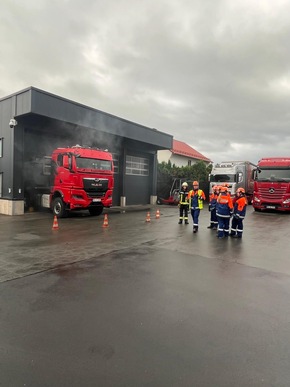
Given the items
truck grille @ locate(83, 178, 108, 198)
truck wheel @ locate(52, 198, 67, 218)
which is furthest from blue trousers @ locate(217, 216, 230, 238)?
truck wheel @ locate(52, 198, 67, 218)

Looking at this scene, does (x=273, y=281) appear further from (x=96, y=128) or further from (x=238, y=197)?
(x=96, y=128)

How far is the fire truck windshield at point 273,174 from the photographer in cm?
1717

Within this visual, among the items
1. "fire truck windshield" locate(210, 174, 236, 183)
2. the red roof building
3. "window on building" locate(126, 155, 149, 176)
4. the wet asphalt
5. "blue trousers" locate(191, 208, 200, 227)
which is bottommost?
the wet asphalt

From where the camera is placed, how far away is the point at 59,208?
45.0 feet

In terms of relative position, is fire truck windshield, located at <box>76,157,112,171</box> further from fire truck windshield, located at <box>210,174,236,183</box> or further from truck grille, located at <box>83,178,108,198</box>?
fire truck windshield, located at <box>210,174,236,183</box>

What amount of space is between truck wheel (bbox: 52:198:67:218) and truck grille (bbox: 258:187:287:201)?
1119cm

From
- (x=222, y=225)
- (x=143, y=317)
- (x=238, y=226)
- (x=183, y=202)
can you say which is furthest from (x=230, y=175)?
(x=143, y=317)

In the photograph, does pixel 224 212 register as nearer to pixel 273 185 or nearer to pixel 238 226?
pixel 238 226

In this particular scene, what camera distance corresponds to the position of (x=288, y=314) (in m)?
3.83

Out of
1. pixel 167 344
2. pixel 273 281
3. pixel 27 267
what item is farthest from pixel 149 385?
pixel 27 267

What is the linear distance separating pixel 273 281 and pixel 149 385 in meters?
3.46

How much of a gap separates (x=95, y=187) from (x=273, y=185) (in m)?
10.1

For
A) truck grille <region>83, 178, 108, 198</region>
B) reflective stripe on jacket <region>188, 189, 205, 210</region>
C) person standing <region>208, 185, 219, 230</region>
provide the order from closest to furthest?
reflective stripe on jacket <region>188, 189, 205, 210</region> → person standing <region>208, 185, 219, 230</region> → truck grille <region>83, 178, 108, 198</region>

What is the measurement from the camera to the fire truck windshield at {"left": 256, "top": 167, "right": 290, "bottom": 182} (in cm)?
1717
